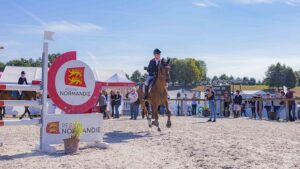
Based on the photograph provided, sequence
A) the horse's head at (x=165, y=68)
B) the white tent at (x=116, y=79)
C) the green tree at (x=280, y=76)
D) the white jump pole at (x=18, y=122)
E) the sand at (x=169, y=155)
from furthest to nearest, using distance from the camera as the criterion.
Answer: the green tree at (x=280, y=76)
the white tent at (x=116, y=79)
the horse's head at (x=165, y=68)
the white jump pole at (x=18, y=122)
the sand at (x=169, y=155)

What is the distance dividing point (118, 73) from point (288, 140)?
81.7 ft

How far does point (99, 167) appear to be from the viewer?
25.1 feet

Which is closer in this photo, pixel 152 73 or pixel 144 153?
pixel 144 153

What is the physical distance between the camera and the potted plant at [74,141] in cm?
923

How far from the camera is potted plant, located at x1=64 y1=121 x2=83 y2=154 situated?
364 inches

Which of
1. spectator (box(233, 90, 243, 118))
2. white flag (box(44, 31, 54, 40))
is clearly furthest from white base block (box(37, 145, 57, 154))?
spectator (box(233, 90, 243, 118))

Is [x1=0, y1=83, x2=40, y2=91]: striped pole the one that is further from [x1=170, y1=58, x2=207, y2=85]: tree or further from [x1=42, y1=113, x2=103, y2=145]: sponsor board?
[x1=170, y1=58, x2=207, y2=85]: tree

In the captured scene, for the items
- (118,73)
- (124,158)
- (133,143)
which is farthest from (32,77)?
(124,158)

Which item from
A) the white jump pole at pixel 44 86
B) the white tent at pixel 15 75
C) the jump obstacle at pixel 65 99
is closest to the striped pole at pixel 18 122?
the jump obstacle at pixel 65 99

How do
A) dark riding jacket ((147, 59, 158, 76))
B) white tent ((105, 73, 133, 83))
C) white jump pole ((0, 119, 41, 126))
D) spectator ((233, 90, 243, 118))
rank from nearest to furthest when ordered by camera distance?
white jump pole ((0, 119, 41, 126)), dark riding jacket ((147, 59, 158, 76)), spectator ((233, 90, 243, 118)), white tent ((105, 73, 133, 83))

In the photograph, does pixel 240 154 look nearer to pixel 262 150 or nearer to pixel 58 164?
pixel 262 150

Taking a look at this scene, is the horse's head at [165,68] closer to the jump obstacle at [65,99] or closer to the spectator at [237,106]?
the jump obstacle at [65,99]

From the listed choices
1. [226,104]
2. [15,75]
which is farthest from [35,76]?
[226,104]

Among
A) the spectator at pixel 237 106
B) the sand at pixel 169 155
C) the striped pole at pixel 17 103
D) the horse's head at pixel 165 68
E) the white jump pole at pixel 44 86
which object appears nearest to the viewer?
the sand at pixel 169 155
